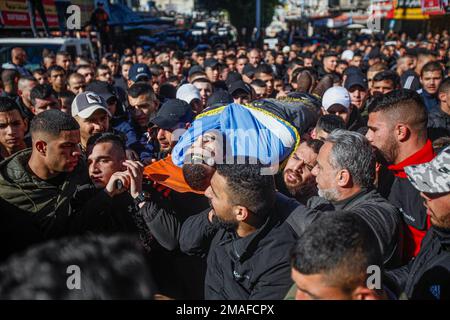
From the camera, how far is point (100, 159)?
285 cm

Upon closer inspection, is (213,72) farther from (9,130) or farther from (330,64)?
(9,130)

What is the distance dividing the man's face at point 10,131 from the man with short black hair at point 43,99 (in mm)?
963

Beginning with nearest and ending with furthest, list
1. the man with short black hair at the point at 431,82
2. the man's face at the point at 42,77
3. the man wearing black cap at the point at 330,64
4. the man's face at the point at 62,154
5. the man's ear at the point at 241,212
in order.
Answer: the man's ear at the point at 241,212 < the man's face at the point at 62,154 < the man with short black hair at the point at 431,82 < the man's face at the point at 42,77 < the man wearing black cap at the point at 330,64

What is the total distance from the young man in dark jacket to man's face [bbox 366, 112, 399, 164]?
2.74 feet

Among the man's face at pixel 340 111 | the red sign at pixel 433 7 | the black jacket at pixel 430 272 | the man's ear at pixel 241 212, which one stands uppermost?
the red sign at pixel 433 7

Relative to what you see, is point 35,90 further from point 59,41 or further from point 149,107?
point 59,41

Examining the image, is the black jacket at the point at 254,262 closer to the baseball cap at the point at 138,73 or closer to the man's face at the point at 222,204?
the man's face at the point at 222,204

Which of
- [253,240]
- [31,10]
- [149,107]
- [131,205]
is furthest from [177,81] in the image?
[31,10]

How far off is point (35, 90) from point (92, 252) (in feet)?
11.9

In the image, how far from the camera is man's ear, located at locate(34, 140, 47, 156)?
2.84 metres

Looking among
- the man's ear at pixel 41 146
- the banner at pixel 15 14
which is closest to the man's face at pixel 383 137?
the man's ear at pixel 41 146

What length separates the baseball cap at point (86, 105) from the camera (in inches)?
153

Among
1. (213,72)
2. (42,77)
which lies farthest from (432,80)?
(42,77)

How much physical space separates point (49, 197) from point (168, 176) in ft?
2.36
